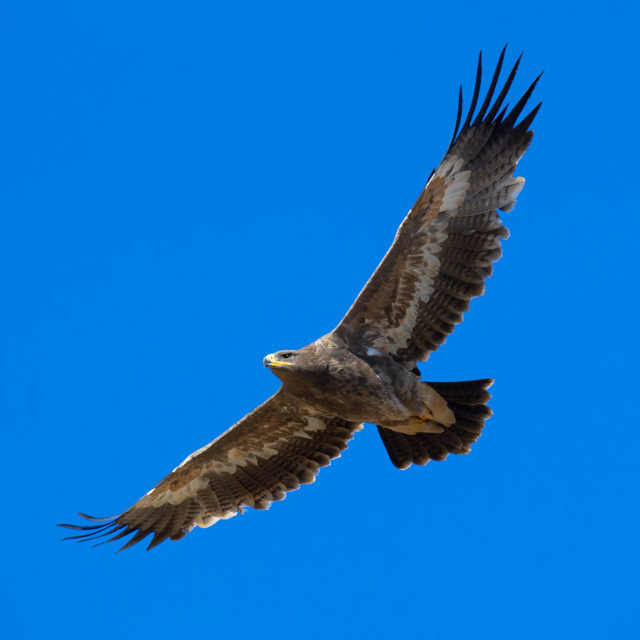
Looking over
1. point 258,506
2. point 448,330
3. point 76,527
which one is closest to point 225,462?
point 258,506

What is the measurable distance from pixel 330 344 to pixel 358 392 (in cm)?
55

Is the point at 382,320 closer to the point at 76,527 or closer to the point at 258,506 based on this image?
the point at 258,506

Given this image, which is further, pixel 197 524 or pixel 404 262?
Result: pixel 197 524

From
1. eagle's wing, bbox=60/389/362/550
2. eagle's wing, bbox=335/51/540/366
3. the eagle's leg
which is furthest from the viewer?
eagle's wing, bbox=60/389/362/550

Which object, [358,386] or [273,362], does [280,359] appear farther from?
[358,386]

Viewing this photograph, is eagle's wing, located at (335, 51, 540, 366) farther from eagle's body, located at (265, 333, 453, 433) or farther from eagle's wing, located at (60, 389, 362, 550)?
eagle's wing, located at (60, 389, 362, 550)

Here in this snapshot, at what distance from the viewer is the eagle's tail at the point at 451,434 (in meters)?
11.9

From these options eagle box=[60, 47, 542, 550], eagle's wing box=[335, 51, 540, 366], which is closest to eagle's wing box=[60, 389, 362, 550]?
eagle box=[60, 47, 542, 550]

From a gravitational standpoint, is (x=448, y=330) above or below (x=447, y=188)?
below

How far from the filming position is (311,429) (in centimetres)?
Answer: 1256

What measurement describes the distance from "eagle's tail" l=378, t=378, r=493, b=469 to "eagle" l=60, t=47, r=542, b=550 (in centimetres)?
1

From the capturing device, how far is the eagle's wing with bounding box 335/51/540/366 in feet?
37.1

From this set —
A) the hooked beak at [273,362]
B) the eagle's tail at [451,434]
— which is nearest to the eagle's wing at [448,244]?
the eagle's tail at [451,434]

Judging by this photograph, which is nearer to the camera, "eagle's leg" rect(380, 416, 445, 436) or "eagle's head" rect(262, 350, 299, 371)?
"eagle's head" rect(262, 350, 299, 371)
